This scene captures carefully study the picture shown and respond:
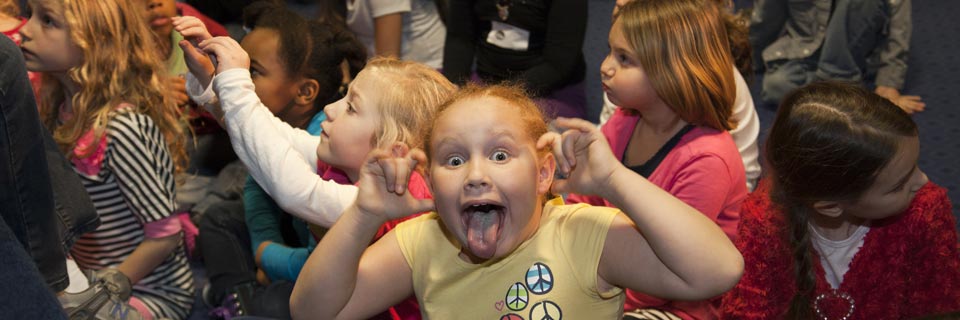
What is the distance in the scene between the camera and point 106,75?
1904mm

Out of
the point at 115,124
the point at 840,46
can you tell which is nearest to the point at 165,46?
the point at 115,124

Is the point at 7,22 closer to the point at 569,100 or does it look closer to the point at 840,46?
the point at 569,100

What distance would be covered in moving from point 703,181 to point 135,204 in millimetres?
1101

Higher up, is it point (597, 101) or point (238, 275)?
point (238, 275)

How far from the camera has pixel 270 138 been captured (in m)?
1.50

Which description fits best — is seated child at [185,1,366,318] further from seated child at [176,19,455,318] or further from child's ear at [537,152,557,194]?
child's ear at [537,152,557,194]

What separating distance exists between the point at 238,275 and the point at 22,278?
1175mm

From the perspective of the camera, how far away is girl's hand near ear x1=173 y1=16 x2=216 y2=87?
56.4 inches

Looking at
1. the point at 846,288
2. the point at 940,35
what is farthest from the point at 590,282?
the point at 940,35

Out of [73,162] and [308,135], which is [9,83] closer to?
[308,135]

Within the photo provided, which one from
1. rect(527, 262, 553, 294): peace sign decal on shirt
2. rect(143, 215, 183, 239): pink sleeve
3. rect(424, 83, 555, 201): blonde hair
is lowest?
rect(143, 215, 183, 239): pink sleeve

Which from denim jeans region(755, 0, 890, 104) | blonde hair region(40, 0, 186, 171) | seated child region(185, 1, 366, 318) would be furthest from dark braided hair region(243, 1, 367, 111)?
denim jeans region(755, 0, 890, 104)

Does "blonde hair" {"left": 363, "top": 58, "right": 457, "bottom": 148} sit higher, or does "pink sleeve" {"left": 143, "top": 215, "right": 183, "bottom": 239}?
"blonde hair" {"left": 363, "top": 58, "right": 457, "bottom": 148}

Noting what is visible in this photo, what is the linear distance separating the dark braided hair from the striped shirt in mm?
311
